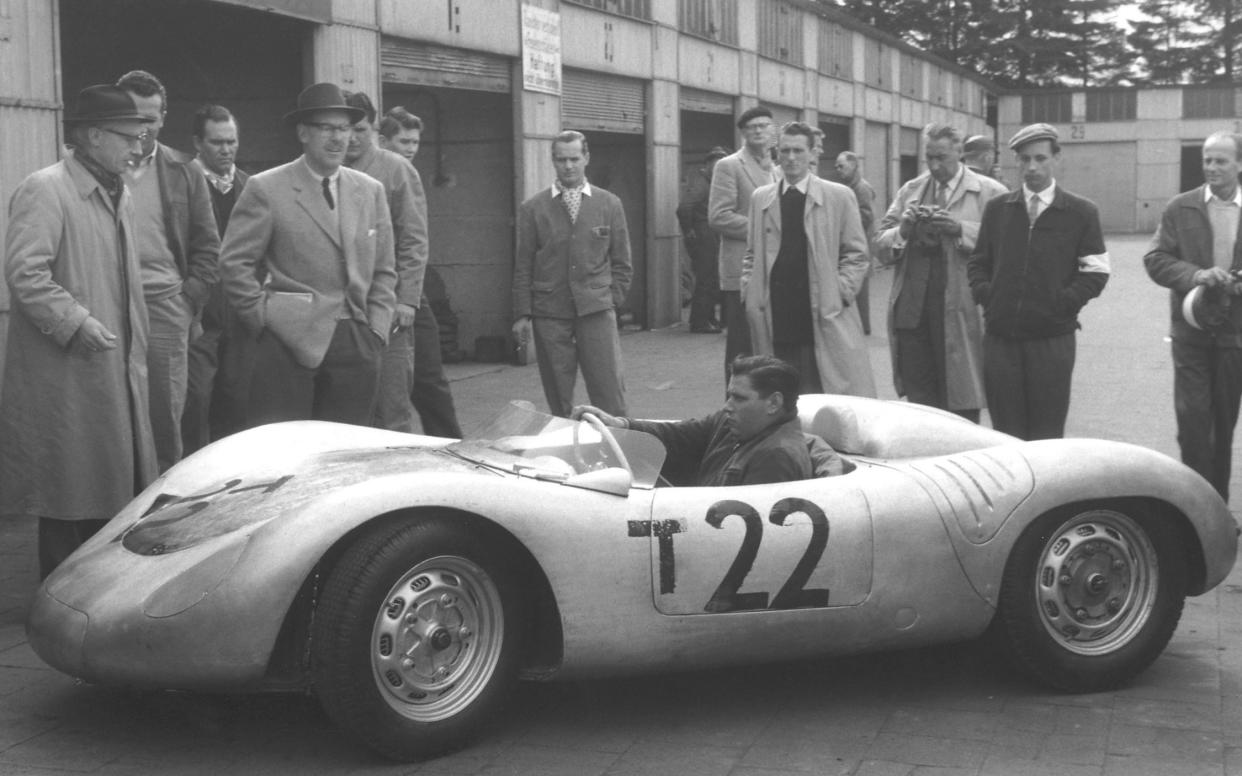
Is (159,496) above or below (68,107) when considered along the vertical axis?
below

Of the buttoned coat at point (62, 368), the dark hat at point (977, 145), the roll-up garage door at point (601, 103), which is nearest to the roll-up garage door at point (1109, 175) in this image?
the roll-up garage door at point (601, 103)

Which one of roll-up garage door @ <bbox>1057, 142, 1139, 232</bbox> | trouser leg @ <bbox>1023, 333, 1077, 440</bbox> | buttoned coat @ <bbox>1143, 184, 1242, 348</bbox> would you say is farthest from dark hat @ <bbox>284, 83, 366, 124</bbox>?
roll-up garage door @ <bbox>1057, 142, 1139, 232</bbox>

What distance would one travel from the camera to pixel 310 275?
6852mm

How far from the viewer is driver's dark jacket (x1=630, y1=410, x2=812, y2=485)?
16.9 feet

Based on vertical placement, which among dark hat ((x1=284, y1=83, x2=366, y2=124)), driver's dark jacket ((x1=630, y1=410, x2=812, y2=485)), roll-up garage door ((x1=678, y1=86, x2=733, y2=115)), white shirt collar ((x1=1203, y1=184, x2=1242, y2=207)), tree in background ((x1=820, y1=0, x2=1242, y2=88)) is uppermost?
tree in background ((x1=820, y1=0, x2=1242, y2=88))

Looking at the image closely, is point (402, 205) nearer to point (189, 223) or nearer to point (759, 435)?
point (189, 223)

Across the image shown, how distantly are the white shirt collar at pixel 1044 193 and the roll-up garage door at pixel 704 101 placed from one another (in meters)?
12.5

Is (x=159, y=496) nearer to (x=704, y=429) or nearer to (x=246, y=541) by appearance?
(x=246, y=541)

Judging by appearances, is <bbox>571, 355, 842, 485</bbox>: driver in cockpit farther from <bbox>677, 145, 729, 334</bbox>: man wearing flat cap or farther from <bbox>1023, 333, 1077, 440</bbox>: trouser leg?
<bbox>677, 145, 729, 334</bbox>: man wearing flat cap

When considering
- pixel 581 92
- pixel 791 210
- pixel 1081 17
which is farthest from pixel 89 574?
pixel 1081 17

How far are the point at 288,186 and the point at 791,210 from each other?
2678 mm

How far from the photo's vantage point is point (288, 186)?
6.85m

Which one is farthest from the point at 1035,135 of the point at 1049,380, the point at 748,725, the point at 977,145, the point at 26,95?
the point at 26,95

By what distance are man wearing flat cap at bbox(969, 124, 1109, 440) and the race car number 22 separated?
2944mm
